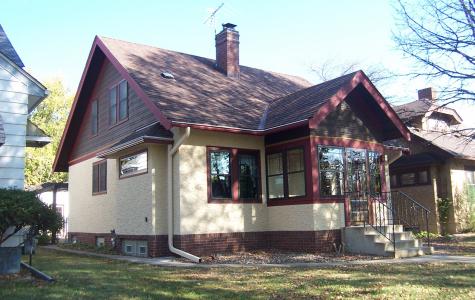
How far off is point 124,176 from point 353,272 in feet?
26.9

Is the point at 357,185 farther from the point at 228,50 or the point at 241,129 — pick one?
the point at 228,50

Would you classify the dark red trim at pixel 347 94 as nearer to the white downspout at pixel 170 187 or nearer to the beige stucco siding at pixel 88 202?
the white downspout at pixel 170 187

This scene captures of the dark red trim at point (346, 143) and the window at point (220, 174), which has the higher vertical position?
the dark red trim at point (346, 143)

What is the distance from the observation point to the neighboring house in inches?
390

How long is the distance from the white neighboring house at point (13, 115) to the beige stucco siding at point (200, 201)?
4.20 metres

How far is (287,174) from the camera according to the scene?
1420 centimetres

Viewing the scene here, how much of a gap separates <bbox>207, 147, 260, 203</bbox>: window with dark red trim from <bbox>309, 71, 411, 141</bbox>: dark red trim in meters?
2.59

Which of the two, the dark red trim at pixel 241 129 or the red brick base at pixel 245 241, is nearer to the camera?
the dark red trim at pixel 241 129

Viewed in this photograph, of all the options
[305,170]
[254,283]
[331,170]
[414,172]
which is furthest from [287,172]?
[414,172]

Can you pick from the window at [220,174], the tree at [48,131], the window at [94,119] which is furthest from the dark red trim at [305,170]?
the tree at [48,131]

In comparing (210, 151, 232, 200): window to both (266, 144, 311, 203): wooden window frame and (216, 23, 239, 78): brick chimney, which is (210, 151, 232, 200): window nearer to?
(266, 144, 311, 203): wooden window frame

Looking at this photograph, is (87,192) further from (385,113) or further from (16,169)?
(385,113)

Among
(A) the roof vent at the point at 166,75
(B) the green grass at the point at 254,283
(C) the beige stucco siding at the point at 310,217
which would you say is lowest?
(B) the green grass at the point at 254,283

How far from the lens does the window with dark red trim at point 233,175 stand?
13859 millimetres
